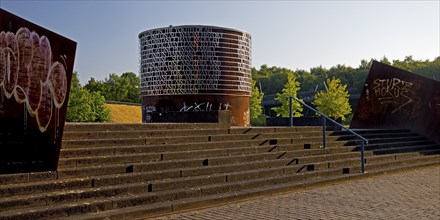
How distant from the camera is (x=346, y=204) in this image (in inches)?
296

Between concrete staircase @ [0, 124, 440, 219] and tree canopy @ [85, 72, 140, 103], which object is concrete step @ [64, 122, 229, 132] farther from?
tree canopy @ [85, 72, 140, 103]

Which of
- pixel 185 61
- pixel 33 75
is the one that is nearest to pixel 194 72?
pixel 185 61

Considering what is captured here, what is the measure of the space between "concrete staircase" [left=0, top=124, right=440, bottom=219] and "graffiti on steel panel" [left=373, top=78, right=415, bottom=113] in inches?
213

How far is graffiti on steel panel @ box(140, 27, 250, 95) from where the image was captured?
85.4 ft

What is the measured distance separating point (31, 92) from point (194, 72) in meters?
19.7

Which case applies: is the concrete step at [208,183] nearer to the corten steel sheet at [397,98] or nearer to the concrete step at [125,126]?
the concrete step at [125,126]

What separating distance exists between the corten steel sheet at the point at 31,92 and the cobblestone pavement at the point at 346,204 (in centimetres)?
212

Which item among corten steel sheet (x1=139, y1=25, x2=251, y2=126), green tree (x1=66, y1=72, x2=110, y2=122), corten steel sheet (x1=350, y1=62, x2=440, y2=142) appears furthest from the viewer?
green tree (x1=66, y1=72, x2=110, y2=122)

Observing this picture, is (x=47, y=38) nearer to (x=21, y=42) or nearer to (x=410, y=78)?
(x=21, y=42)

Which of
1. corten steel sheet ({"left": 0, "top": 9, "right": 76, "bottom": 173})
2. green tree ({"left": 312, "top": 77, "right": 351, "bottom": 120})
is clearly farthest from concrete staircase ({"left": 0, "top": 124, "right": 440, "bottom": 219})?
green tree ({"left": 312, "top": 77, "right": 351, "bottom": 120})

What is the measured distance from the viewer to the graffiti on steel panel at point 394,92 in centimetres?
1775

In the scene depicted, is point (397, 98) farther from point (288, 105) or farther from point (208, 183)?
point (288, 105)

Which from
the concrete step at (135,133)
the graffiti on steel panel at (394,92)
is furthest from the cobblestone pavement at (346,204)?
the graffiti on steel panel at (394,92)

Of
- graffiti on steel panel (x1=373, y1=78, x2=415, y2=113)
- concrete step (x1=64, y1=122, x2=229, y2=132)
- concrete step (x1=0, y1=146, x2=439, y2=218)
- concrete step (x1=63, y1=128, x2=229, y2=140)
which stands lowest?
concrete step (x1=0, y1=146, x2=439, y2=218)
